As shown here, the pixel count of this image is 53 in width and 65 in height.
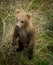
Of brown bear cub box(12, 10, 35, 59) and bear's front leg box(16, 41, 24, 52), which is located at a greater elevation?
brown bear cub box(12, 10, 35, 59)

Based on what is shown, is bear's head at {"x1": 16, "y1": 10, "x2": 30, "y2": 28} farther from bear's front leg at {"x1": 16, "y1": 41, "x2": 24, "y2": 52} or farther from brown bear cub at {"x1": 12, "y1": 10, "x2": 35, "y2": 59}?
bear's front leg at {"x1": 16, "y1": 41, "x2": 24, "y2": 52}

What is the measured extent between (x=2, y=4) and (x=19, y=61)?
2.04m

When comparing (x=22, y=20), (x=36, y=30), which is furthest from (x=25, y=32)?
(x=36, y=30)

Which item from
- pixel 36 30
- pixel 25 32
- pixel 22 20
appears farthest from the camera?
pixel 36 30

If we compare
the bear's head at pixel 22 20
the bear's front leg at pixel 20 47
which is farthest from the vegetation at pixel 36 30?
the bear's head at pixel 22 20

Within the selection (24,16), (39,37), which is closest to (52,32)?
(39,37)

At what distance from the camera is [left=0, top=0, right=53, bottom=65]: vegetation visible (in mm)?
6000

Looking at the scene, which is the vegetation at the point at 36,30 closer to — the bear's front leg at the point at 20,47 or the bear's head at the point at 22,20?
the bear's front leg at the point at 20,47

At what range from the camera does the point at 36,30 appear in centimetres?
689

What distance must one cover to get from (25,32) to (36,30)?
3.92ft

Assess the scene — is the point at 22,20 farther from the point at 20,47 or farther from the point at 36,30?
the point at 36,30

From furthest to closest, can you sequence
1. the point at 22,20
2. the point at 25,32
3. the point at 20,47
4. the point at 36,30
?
the point at 36,30 → the point at 20,47 → the point at 25,32 → the point at 22,20

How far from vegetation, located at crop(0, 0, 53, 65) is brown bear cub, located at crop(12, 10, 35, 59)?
0.33 m

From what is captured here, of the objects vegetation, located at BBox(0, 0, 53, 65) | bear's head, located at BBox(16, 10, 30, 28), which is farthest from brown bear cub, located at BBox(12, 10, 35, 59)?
vegetation, located at BBox(0, 0, 53, 65)
